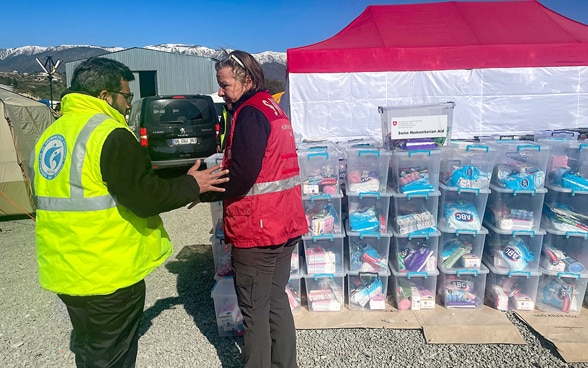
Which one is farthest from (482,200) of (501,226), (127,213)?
(127,213)

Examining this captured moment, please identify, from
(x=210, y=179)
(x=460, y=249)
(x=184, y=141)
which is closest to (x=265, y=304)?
(x=210, y=179)

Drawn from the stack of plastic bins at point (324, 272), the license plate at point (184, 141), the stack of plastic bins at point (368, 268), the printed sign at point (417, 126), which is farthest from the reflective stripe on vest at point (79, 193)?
the license plate at point (184, 141)

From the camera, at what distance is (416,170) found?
3.39 metres

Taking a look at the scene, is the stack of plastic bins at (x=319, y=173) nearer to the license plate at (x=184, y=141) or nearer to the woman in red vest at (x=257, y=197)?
the woman in red vest at (x=257, y=197)

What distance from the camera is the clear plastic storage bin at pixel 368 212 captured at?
345 centimetres

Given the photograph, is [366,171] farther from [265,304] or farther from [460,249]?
[265,304]

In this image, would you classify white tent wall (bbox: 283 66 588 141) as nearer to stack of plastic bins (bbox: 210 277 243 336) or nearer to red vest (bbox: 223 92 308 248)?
stack of plastic bins (bbox: 210 277 243 336)

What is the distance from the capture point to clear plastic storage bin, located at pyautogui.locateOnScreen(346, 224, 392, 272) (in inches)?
138

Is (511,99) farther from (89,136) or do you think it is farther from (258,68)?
(89,136)

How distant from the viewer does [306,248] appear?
3514 mm

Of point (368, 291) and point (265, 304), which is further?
point (368, 291)

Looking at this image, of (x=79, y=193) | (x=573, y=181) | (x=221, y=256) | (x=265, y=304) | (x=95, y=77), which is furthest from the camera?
(x=221, y=256)

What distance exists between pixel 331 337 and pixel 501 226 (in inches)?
67.8

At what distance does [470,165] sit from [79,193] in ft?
9.66
